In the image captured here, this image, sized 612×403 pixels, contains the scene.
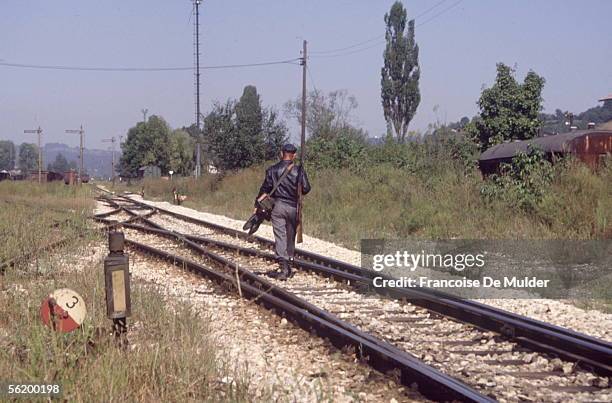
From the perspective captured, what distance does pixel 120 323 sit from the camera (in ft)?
17.6

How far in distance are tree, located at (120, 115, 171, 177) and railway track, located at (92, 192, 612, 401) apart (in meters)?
92.2

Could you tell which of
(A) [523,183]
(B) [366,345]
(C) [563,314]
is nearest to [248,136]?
(A) [523,183]

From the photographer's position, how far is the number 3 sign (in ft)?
16.2

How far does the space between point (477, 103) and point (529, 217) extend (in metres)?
17.4

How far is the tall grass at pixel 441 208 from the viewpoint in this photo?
44.2 ft

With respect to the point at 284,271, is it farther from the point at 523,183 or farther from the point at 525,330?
the point at 523,183

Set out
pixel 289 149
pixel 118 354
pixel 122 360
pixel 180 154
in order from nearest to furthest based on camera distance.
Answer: pixel 122 360 → pixel 118 354 → pixel 289 149 → pixel 180 154

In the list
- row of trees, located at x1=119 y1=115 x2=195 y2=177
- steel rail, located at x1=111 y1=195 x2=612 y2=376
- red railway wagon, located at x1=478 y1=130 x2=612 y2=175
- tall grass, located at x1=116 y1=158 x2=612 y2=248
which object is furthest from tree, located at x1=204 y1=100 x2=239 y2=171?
row of trees, located at x1=119 y1=115 x2=195 y2=177

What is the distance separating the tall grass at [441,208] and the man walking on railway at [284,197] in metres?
5.37

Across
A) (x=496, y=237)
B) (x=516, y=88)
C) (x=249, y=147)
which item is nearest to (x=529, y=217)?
(x=496, y=237)

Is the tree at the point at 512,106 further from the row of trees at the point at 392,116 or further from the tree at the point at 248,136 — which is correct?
the tree at the point at 248,136

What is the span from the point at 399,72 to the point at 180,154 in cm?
5466

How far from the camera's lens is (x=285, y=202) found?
10.1m
